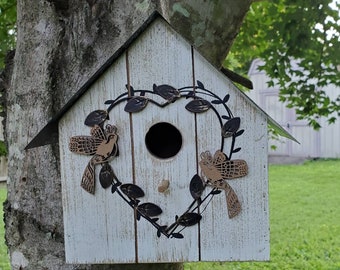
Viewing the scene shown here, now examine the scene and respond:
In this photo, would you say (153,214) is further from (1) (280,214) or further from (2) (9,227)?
(1) (280,214)

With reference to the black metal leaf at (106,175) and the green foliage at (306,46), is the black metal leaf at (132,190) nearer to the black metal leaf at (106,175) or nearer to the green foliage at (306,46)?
the black metal leaf at (106,175)

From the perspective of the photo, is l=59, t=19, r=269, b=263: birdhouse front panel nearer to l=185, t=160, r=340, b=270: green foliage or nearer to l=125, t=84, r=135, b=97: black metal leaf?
l=125, t=84, r=135, b=97: black metal leaf

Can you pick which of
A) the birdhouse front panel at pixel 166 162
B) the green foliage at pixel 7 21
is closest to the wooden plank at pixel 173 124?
the birdhouse front panel at pixel 166 162

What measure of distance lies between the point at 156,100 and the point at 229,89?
0.20m

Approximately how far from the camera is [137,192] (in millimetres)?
1333

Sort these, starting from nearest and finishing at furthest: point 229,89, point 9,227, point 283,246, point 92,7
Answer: point 229,89
point 92,7
point 9,227
point 283,246

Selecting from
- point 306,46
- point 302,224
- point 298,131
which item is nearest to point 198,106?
point 306,46

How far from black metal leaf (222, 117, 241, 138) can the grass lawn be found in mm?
3857

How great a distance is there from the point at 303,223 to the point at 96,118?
18.5 feet

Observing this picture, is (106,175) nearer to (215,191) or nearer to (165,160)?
(165,160)

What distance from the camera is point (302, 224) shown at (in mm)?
6441

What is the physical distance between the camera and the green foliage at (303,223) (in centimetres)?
506

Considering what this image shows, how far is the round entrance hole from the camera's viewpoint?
57.6 inches

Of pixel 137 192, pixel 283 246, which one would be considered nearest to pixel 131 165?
pixel 137 192
